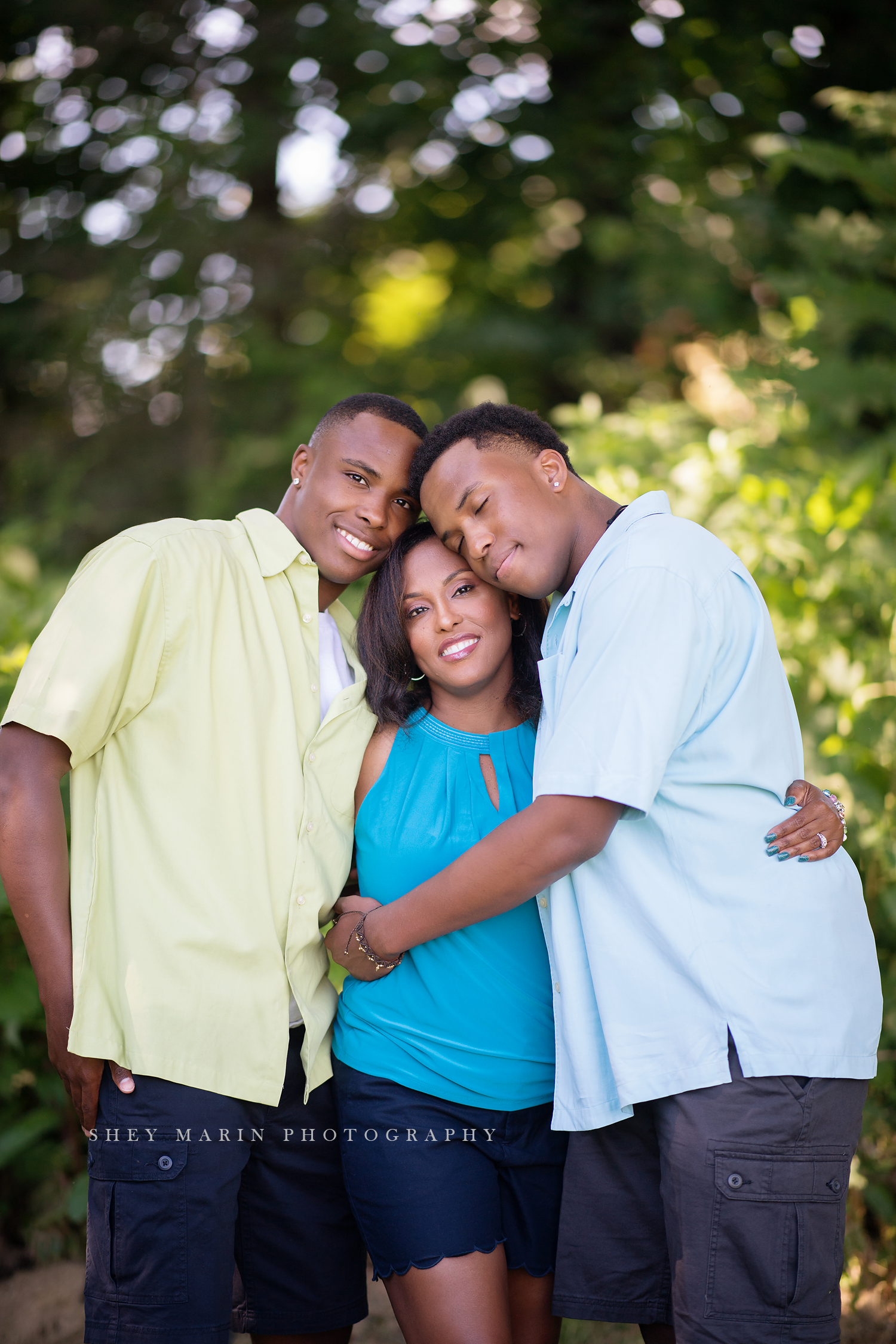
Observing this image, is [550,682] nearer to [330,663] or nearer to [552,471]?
[552,471]

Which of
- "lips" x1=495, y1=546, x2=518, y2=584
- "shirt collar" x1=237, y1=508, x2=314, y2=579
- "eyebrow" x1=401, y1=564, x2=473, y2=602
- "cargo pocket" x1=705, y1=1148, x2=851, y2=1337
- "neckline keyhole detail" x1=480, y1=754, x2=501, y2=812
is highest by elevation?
"lips" x1=495, y1=546, x2=518, y2=584

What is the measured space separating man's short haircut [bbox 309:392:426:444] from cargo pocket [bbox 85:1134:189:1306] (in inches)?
71.2

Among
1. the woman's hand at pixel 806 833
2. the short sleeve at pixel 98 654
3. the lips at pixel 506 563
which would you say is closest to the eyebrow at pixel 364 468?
the lips at pixel 506 563

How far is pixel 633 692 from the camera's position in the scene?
1.97 metres

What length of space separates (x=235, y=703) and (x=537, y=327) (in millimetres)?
7296

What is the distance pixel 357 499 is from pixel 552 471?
0.56 meters

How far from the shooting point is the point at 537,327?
8.93m

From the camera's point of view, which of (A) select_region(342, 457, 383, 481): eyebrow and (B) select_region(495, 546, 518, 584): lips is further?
(A) select_region(342, 457, 383, 481): eyebrow

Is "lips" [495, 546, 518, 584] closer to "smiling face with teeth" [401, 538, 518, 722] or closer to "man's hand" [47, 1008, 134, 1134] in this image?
"smiling face with teeth" [401, 538, 518, 722]

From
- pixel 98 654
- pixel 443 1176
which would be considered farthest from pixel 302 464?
pixel 443 1176

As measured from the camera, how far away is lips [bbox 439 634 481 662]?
2.67 m

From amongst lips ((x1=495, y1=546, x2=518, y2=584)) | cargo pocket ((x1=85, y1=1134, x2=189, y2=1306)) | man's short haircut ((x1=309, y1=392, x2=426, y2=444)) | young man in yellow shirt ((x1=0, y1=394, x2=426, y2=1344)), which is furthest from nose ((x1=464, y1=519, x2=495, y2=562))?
cargo pocket ((x1=85, y1=1134, x2=189, y2=1306))

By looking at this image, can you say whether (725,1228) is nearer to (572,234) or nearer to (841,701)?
(841,701)

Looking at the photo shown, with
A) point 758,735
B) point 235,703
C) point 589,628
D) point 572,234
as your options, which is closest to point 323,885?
point 235,703
